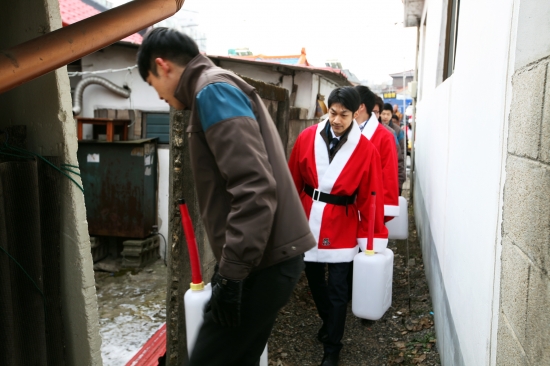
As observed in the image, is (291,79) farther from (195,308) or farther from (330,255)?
(195,308)

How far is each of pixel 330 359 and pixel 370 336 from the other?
757mm

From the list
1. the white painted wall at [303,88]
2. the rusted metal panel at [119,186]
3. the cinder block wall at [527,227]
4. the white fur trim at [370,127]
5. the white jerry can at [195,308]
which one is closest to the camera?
the cinder block wall at [527,227]

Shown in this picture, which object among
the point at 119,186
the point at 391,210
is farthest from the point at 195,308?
the point at 119,186

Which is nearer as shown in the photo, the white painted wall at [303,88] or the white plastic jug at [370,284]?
the white plastic jug at [370,284]

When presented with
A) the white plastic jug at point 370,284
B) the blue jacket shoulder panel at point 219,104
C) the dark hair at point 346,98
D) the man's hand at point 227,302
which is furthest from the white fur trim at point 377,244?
the blue jacket shoulder panel at point 219,104

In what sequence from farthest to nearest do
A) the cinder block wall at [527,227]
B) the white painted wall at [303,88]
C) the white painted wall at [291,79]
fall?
the white painted wall at [303,88] < the white painted wall at [291,79] < the cinder block wall at [527,227]

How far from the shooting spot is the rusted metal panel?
880 centimetres

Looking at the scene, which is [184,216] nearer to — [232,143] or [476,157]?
[232,143]

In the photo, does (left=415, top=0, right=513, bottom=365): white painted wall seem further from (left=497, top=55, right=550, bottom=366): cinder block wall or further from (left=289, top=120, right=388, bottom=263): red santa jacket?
(left=289, top=120, right=388, bottom=263): red santa jacket

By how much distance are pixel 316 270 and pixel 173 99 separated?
2.25 meters

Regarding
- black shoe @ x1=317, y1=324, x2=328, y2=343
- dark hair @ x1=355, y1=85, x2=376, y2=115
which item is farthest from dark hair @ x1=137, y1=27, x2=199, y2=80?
dark hair @ x1=355, y1=85, x2=376, y2=115

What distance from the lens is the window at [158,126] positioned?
9.20 m

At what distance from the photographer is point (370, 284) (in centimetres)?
379

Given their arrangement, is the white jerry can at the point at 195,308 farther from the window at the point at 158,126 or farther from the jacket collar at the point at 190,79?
the window at the point at 158,126
